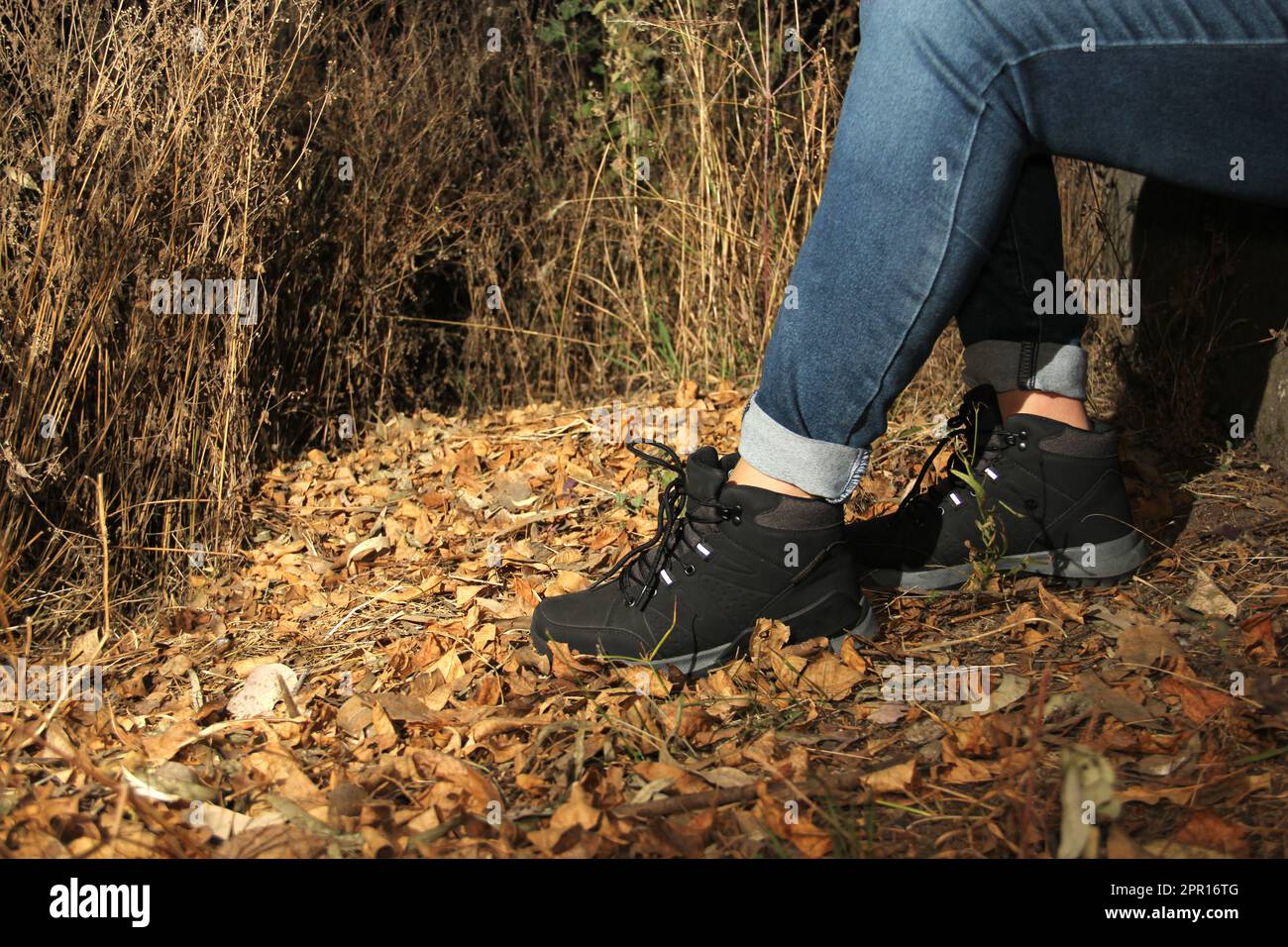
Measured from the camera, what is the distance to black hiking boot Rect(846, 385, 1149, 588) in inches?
72.3

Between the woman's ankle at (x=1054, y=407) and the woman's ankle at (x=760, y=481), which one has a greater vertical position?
the woman's ankle at (x=1054, y=407)

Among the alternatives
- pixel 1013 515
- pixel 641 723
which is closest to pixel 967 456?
pixel 1013 515

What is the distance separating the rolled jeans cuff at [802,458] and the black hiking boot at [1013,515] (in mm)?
352

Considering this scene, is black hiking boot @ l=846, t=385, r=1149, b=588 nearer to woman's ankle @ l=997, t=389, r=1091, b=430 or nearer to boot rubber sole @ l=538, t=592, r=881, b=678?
woman's ankle @ l=997, t=389, r=1091, b=430

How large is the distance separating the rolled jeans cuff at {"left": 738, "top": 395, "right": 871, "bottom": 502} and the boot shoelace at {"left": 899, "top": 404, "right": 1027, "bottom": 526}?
14.1 inches

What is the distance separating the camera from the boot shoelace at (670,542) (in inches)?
64.7

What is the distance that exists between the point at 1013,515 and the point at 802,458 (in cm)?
53

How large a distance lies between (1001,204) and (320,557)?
1.65 metres

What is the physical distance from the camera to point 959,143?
1.38 m

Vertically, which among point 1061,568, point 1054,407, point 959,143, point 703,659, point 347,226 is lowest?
point 703,659
